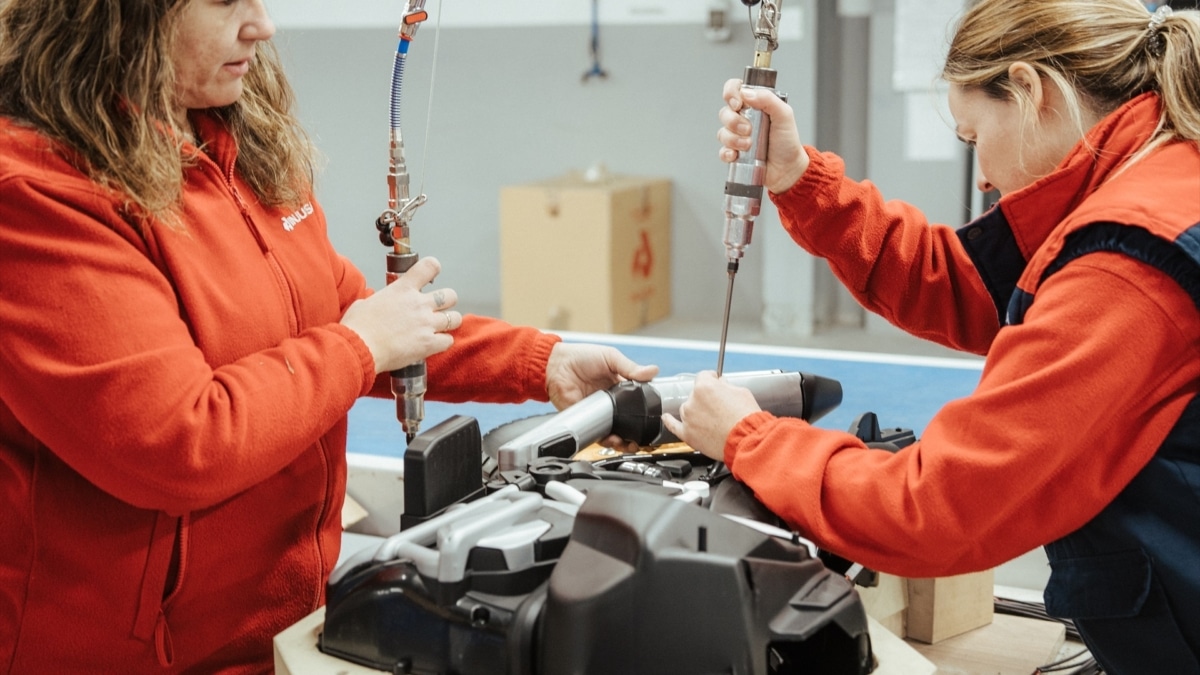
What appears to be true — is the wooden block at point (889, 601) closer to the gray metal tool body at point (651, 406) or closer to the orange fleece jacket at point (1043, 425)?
the gray metal tool body at point (651, 406)

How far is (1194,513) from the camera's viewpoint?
3.29ft

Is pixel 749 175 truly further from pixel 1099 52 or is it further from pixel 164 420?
pixel 164 420

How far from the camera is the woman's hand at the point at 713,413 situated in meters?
1.16

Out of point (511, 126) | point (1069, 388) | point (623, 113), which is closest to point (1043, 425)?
point (1069, 388)

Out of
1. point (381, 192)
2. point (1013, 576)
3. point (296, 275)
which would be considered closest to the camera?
A: point (296, 275)

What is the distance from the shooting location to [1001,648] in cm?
159

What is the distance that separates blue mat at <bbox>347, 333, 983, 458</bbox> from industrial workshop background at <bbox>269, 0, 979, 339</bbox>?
1.96 metres

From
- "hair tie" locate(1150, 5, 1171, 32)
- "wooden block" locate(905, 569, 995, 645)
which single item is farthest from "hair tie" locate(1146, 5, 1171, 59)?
"wooden block" locate(905, 569, 995, 645)

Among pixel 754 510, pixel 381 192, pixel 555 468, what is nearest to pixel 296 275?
pixel 555 468

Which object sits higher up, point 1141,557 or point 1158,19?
point 1158,19

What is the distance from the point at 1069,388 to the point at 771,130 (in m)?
0.51

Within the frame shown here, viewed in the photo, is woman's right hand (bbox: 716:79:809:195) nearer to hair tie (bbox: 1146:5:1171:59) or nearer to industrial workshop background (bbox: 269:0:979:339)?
hair tie (bbox: 1146:5:1171:59)

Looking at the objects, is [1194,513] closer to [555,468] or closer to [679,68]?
[555,468]

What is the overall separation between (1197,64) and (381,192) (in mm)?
4565
